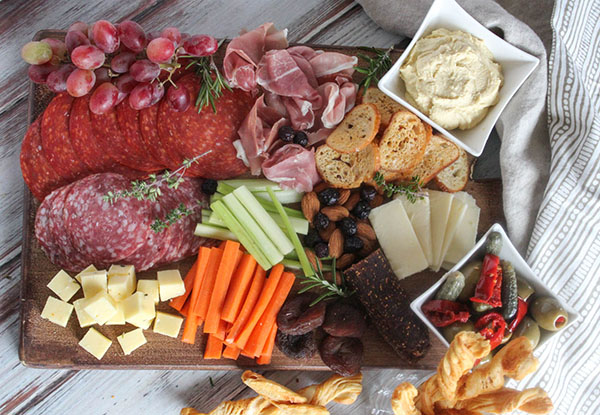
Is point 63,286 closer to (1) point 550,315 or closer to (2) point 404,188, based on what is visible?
(2) point 404,188

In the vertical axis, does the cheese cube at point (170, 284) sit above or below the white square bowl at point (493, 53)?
below

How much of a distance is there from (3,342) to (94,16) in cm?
124

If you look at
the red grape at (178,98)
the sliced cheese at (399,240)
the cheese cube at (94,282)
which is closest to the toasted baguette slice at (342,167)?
the sliced cheese at (399,240)

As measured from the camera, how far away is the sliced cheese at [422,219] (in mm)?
1763

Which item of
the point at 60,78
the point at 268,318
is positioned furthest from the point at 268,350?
the point at 60,78

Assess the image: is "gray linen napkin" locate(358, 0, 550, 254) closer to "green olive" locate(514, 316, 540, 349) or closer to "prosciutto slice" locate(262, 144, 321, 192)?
"green olive" locate(514, 316, 540, 349)

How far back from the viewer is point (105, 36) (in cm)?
154

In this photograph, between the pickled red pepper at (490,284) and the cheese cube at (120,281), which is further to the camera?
the cheese cube at (120,281)

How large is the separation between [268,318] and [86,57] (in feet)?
3.21

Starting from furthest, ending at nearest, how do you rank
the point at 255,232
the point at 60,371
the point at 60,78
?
the point at 60,371 < the point at 255,232 < the point at 60,78

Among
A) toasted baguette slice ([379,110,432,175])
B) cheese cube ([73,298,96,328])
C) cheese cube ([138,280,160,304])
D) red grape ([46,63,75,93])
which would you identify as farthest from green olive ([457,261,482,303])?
red grape ([46,63,75,93])

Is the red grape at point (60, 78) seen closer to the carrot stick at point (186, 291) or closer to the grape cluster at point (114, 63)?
the grape cluster at point (114, 63)

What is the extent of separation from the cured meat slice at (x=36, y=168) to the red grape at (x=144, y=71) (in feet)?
1.43

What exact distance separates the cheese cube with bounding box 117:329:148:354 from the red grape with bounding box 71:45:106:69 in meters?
0.85
